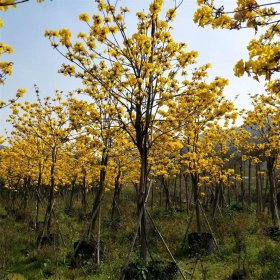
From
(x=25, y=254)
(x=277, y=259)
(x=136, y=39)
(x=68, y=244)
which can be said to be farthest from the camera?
(x=68, y=244)

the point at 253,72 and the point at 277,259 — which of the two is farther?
the point at 277,259

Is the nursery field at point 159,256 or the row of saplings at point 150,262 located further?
the nursery field at point 159,256

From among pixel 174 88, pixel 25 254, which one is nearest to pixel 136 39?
pixel 174 88

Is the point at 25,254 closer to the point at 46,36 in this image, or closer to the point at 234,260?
the point at 234,260

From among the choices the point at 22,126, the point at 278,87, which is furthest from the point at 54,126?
the point at 278,87

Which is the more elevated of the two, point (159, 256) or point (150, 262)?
point (150, 262)

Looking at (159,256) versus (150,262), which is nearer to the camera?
(150,262)

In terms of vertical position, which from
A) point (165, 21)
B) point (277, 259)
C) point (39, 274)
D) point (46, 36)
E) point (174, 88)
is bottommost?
point (39, 274)

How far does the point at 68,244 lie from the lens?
45.6 ft

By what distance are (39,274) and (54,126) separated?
553cm

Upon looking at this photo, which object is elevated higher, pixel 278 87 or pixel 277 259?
pixel 278 87

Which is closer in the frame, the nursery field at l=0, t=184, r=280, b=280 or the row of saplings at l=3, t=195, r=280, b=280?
the row of saplings at l=3, t=195, r=280, b=280

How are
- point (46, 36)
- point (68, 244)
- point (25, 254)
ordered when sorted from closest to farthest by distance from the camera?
1. point (46, 36)
2. point (25, 254)
3. point (68, 244)

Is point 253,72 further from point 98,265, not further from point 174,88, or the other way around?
point 98,265
